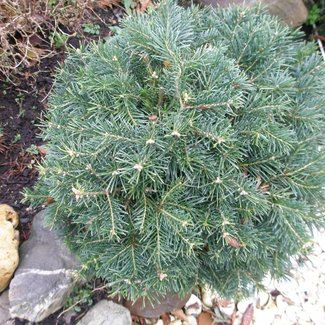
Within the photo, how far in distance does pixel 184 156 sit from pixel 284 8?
1.79m

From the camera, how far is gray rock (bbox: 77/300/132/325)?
2.16 meters

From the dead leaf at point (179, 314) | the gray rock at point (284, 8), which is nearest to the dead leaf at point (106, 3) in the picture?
the gray rock at point (284, 8)

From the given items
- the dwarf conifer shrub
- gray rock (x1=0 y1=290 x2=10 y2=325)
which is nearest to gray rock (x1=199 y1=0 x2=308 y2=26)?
the dwarf conifer shrub

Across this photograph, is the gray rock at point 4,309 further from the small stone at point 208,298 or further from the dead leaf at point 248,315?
the dead leaf at point 248,315

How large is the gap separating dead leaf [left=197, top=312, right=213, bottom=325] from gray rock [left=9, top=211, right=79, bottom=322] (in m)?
0.81

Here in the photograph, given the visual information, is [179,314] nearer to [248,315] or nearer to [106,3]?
[248,315]

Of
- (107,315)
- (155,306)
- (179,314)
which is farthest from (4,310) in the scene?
(179,314)

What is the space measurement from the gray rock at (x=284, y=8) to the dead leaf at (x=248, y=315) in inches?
72.3

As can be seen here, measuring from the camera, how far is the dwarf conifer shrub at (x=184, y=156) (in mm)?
1652

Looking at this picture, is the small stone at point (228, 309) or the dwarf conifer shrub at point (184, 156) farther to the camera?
the small stone at point (228, 309)

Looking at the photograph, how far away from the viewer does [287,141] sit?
5.60 ft

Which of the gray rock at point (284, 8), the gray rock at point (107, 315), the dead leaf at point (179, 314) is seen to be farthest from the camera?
the gray rock at point (284, 8)

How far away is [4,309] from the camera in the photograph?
2.11 metres

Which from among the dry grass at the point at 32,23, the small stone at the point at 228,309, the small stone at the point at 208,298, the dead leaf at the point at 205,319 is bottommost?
the dead leaf at the point at 205,319
